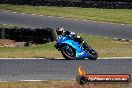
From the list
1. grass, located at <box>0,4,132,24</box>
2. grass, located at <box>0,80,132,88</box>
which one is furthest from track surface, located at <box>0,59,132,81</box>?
grass, located at <box>0,4,132,24</box>

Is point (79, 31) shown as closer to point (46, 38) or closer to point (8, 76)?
point (46, 38)

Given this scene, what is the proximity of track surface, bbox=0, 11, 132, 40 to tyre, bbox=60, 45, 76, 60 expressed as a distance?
33.6 ft

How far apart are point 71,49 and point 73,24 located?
14.7 m

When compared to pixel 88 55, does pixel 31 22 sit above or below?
below

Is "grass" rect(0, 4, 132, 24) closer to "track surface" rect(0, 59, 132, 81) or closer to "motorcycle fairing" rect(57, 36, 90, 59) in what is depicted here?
"motorcycle fairing" rect(57, 36, 90, 59)

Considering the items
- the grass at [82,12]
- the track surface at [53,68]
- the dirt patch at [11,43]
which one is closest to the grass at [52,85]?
the track surface at [53,68]

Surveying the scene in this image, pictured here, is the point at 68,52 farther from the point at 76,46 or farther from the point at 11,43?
the point at 11,43

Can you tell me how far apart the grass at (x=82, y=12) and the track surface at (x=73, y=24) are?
5.90ft

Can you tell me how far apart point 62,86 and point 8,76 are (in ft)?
7.74

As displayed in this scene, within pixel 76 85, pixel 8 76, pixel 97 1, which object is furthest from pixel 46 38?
pixel 97 1

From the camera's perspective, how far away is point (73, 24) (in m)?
30.7

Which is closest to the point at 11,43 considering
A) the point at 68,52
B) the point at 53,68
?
the point at 68,52

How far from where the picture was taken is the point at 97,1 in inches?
1608

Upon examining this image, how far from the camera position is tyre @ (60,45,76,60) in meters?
16.0
